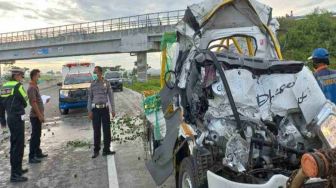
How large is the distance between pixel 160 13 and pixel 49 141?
3510 cm

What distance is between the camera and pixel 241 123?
192 inches

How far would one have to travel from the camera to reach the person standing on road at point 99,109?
10.1m

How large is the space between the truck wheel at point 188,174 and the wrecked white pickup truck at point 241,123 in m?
0.01

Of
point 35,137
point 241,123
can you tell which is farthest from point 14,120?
point 241,123

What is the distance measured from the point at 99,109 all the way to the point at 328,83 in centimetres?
586

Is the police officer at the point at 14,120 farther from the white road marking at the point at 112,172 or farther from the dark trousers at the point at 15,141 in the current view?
the white road marking at the point at 112,172

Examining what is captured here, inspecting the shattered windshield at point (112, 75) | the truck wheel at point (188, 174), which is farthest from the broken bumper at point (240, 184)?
the shattered windshield at point (112, 75)

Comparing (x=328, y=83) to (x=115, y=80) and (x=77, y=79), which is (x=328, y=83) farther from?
(x=115, y=80)

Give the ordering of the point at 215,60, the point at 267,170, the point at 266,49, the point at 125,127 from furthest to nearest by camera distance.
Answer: the point at 125,127
the point at 266,49
the point at 215,60
the point at 267,170

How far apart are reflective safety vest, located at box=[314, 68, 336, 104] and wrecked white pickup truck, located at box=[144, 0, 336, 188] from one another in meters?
0.49

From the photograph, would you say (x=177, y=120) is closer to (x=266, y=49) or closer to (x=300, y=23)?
(x=266, y=49)

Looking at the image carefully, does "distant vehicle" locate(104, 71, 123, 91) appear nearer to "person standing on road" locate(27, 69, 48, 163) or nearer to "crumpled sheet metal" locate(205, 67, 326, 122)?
"person standing on road" locate(27, 69, 48, 163)

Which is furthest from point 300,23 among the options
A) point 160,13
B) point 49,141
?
point 49,141

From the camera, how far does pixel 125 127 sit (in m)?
14.7
